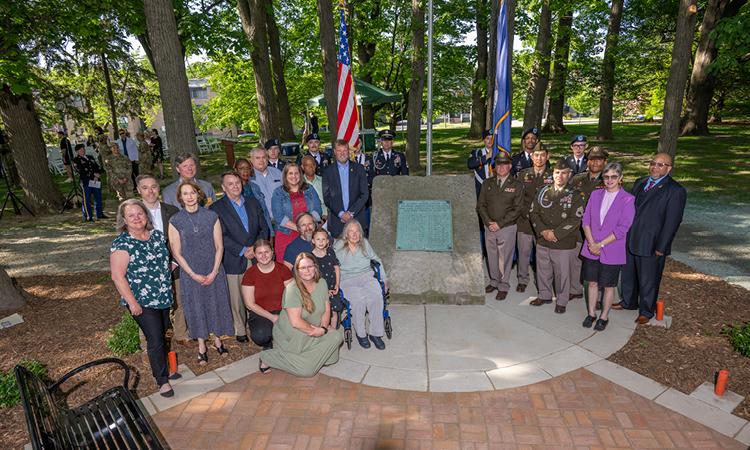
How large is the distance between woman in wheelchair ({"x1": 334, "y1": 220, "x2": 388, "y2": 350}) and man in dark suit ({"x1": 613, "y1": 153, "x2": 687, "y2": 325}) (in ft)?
9.90

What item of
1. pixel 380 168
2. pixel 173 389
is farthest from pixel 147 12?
pixel 173 389

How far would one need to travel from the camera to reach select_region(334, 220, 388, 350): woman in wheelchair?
15.8 feet

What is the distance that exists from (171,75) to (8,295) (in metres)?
3.83

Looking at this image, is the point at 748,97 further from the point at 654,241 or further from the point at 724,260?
the point at 654,241

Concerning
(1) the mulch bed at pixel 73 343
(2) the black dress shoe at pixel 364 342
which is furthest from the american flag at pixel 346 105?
(1) the mulch bed at pixel 73 343

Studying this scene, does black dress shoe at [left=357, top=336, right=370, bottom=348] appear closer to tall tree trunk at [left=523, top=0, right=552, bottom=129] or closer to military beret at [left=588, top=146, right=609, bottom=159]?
military beret at [left=588, top=146, right=609, bottom=159]

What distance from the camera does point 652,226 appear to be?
4980 mm

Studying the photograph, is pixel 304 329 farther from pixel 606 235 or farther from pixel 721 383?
pixel 721 383

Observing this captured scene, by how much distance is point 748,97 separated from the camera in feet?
85.8

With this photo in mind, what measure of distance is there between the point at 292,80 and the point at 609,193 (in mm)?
28250

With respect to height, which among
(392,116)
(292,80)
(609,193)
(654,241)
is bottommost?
(654,241)

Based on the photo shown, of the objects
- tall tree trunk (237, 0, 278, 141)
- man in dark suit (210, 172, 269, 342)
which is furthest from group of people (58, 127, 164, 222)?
man in dark suit (210, 172, 269, 342)

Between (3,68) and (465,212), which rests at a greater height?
(3,68)

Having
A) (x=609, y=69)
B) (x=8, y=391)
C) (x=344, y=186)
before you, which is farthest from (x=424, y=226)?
(x=609, y=69)
